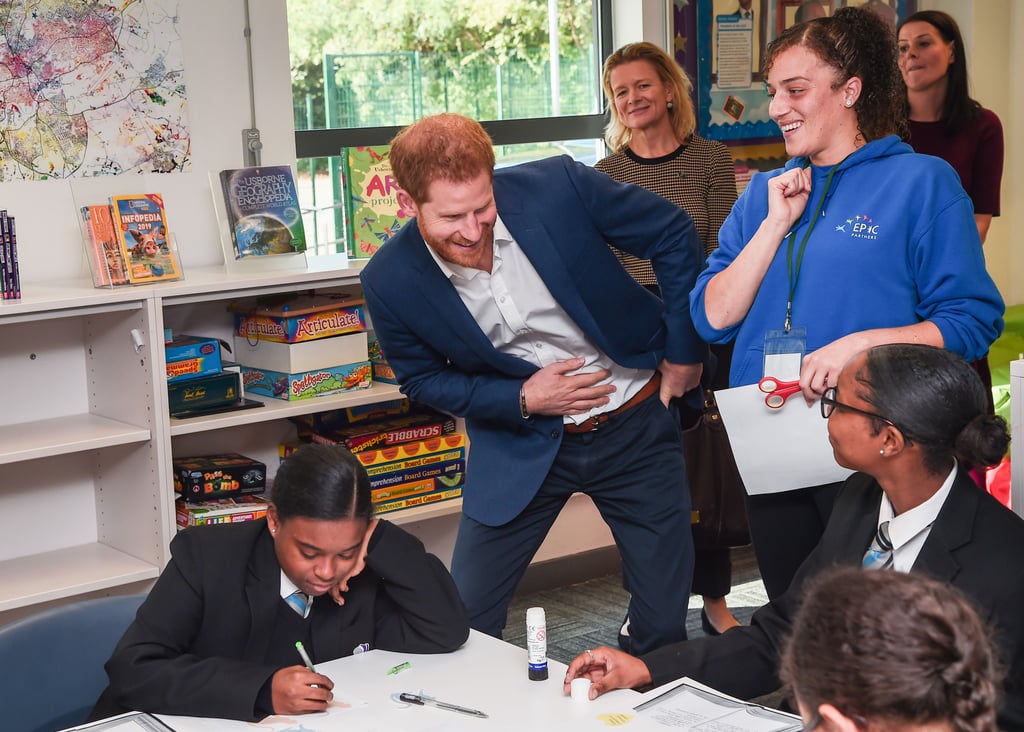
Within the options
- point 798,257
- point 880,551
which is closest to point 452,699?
point 880,551

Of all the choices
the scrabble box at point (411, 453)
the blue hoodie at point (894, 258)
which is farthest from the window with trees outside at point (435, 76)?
the blue hoodie at point (894, 258)

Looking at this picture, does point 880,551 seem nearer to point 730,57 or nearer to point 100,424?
point 100,424

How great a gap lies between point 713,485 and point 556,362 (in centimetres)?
124

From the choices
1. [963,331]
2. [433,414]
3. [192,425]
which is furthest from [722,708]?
[433,414]

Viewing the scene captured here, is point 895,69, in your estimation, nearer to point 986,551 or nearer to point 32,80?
point 986,551

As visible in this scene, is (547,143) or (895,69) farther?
(547,143)

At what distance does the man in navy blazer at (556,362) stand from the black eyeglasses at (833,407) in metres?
0.51

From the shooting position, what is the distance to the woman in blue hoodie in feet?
6.68

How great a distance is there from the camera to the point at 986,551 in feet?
5.63

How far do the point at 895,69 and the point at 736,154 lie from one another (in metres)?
2.56

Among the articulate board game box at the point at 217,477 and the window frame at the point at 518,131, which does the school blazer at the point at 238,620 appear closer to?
the articulate board game box at the point at 217,477

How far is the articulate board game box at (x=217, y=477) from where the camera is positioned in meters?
3.28

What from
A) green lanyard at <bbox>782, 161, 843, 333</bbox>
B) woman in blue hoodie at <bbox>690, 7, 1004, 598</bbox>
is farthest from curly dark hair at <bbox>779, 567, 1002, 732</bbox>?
green lanyard at <bbox>782, 161, 843, 333</bbox>

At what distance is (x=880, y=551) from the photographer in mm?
1861
